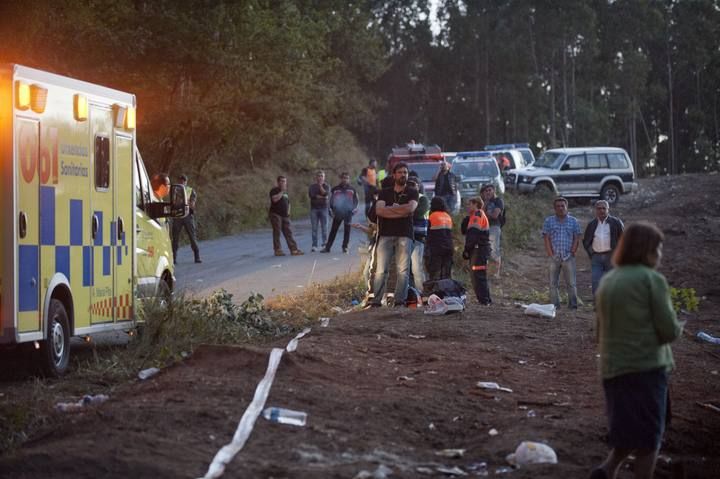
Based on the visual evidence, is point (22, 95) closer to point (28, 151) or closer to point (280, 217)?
point (28, 151)

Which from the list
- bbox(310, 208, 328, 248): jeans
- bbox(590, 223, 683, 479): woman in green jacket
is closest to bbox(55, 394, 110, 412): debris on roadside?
bbox(590, 223, 683, 479): woman in green jacket

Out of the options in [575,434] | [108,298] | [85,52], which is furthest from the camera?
[85,52]

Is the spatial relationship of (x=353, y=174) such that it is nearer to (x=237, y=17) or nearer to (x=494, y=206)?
(x=237, y=17)

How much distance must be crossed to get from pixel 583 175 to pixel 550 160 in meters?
1.41

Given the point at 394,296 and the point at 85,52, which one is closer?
the point at 394,296

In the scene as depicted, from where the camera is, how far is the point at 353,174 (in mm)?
64000

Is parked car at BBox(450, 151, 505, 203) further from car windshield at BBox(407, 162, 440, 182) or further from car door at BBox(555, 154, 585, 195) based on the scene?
car door at BBox(555, 154, 585, 195)

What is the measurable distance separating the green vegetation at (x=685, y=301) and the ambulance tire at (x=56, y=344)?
11.7m

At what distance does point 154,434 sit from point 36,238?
345 cm

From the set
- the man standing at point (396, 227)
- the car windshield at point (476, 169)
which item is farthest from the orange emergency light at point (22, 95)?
the car windshield at point (476, 169)

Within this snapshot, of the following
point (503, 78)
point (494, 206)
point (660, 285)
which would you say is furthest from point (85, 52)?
point (503, 78)

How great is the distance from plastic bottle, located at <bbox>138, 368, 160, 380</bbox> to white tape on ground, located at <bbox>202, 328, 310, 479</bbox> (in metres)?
1.06

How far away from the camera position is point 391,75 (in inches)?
3765

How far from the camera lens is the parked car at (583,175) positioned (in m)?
45.5
